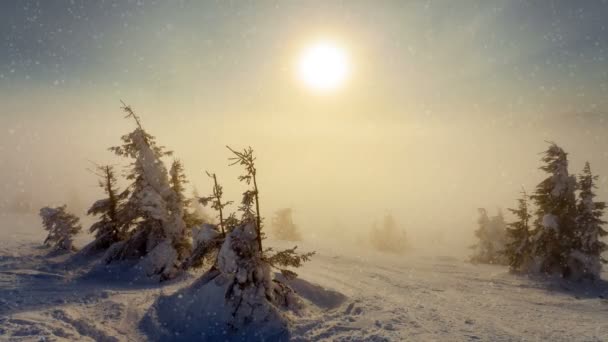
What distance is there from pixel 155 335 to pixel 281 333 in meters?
5.53

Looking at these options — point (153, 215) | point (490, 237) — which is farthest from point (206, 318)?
point (490, 237)

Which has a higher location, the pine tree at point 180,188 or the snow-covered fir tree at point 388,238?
the pine tree at point 180,188

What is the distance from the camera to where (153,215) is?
2170 cm

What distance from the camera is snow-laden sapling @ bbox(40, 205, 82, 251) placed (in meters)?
27.2

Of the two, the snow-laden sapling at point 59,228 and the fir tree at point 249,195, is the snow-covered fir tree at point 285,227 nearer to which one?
the snow-laden sapling at point 59,228

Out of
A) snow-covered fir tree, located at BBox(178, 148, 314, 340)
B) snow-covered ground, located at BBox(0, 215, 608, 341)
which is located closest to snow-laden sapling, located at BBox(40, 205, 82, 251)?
snow-covered ground, located at BBox(0, 215, 608, 341)

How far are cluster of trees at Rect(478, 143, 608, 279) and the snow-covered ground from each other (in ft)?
7.78

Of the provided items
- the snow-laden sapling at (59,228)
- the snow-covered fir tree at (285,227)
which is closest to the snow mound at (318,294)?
the snow-laden sapling at (59,228)

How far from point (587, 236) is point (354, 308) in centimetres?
2346

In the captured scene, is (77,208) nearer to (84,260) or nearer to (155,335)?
(84,260)

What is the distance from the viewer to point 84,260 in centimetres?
2461

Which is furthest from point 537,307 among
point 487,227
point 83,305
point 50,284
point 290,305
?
point 487,227

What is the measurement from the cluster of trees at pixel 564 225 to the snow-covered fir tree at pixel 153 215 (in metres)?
29.4

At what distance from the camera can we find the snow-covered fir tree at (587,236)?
26922mm
